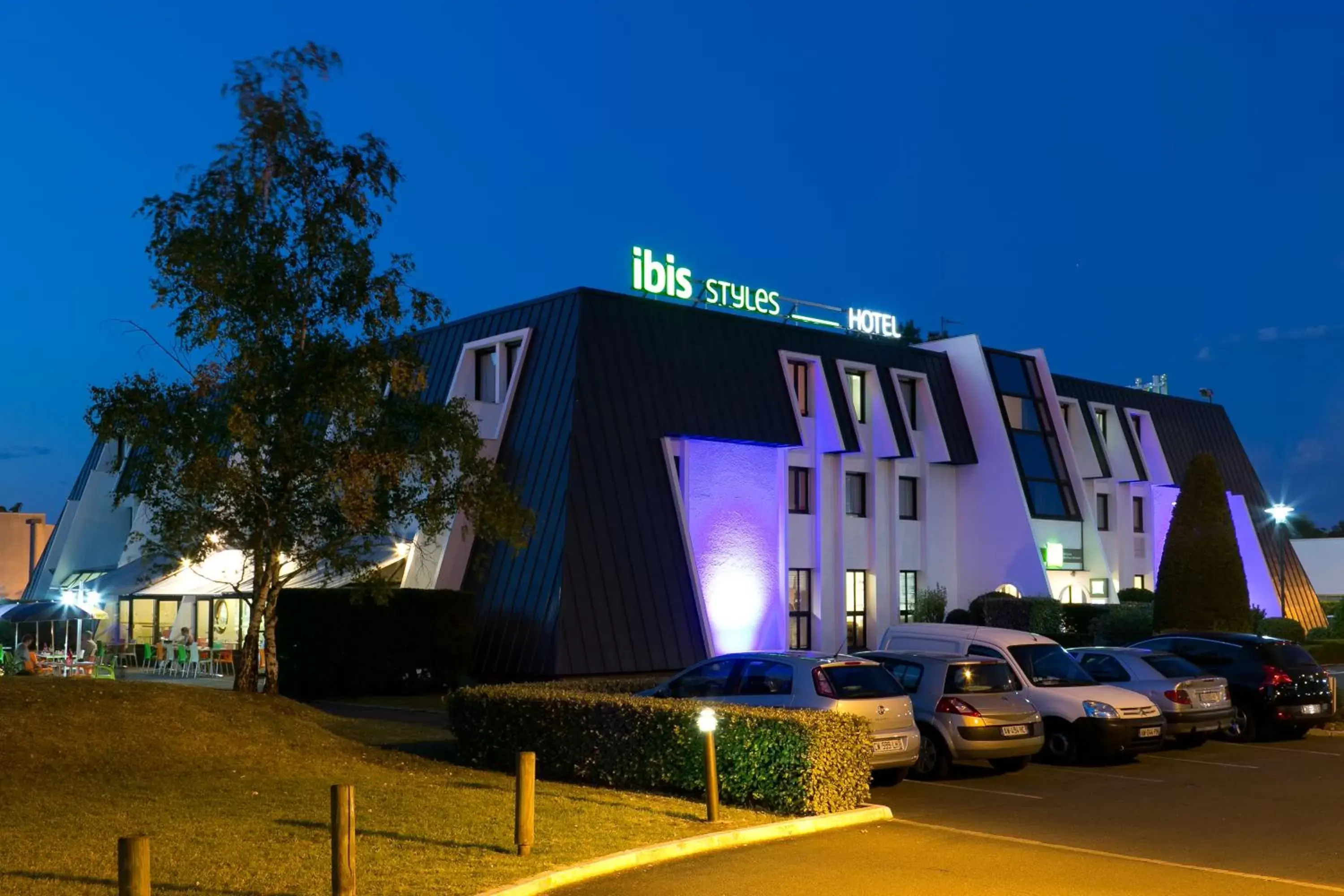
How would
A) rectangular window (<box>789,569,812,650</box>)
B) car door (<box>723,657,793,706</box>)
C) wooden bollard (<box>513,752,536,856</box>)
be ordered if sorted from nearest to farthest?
wooden bollard (<box>513,752,536,856</box>), car door (<box>723,657,793,706</box>), rectangular window (<box>789,569,812,650</box>)

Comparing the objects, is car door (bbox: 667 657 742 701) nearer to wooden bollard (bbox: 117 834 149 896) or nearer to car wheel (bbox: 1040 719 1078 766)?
car wheel (bbox: 1040 719 1078 766)

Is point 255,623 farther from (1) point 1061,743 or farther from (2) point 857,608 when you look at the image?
(2) point 857,608

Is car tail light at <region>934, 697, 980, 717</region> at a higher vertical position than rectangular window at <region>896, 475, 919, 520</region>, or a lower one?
lower

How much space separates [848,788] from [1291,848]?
4.07 meters

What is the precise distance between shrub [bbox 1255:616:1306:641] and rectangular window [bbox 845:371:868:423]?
1493 cm

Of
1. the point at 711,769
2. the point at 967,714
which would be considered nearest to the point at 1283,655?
the point at 967,714

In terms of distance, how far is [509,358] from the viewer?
33.2 meters

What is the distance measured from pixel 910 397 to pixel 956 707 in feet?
79.5

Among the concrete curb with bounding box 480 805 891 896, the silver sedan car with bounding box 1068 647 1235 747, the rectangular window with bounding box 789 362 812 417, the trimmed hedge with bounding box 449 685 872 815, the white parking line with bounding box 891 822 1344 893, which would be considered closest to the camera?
the concrete curb with bounding box 480 805 891 896

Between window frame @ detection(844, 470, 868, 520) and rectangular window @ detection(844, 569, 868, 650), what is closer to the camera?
rectangular window @ detection(844, 569, 868, 650)

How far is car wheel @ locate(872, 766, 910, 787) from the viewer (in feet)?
50.2

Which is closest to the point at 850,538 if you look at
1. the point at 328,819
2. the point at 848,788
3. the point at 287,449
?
the point at 287,449

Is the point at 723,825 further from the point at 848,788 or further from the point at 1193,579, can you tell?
the point at 1193,579

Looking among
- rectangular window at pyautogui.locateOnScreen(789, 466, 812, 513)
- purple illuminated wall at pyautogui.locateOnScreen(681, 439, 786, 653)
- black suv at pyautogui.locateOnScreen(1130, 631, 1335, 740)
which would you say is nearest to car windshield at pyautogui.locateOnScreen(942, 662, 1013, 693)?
black suv at pyautogui.locateOnScreen(1130, 631, 1335, 740)
